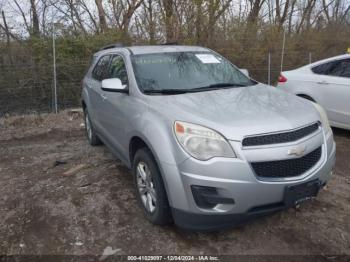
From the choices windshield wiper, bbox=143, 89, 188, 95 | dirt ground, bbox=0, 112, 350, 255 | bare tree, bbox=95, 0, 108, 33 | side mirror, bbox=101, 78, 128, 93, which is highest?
bare tree, bbox=95, 0, 108, 33

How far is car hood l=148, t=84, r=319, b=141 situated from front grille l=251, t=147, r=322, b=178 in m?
0.25

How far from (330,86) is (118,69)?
11.7ft

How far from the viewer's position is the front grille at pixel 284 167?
2627 millimetres

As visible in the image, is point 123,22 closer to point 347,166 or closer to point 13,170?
point 13,170

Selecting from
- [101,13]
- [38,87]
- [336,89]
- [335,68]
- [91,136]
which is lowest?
[91,136]

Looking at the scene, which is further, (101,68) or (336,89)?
(336,89)

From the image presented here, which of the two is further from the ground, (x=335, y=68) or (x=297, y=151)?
(x=335, y=68)

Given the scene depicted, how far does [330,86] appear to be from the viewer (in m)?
5.75

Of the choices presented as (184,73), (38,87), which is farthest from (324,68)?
(38,87)

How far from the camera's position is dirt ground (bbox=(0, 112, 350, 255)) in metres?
3.00

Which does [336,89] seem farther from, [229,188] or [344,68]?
[229,188]

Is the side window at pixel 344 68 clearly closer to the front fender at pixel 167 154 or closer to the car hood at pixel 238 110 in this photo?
the car hood at pixel 238 110

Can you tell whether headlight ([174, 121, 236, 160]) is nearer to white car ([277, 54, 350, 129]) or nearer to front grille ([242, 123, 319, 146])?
front grille ([242, 123, 319, 146])

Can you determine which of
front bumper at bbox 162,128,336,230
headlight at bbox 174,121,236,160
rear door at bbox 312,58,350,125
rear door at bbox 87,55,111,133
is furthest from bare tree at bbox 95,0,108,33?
front bumper at bbox 162,128,336,230
